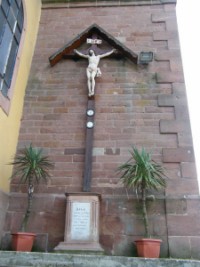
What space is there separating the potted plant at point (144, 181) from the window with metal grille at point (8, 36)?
2.42 metres

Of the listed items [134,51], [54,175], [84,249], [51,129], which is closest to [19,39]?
[51,129]

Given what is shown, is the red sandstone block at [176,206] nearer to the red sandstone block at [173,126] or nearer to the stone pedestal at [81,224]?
the stone pedestal at [81,224]

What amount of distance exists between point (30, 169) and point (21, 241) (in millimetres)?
1008

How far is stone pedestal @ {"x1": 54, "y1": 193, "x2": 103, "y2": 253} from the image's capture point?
4219 mm

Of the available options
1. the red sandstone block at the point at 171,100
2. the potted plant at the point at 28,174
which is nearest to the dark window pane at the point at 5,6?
the potted plant at the point at 28,174

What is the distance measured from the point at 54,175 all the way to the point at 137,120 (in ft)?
5.63

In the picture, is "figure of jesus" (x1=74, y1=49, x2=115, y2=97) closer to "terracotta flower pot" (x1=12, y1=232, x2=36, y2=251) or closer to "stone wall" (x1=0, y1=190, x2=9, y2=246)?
"stone wall" (x1=0, y1=190, x2=9, y2=246)

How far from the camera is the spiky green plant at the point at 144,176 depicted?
14.5ft

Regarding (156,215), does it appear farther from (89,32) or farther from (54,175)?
(89,32)

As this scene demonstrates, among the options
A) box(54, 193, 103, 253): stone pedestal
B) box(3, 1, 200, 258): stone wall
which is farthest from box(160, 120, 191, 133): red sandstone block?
box(54, 193, 103, 253): stone pedestal

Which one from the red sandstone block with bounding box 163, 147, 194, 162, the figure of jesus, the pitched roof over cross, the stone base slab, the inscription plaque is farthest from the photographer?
the pitched roof over cross

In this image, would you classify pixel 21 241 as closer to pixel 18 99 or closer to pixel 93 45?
pixel 18 99

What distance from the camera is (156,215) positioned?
15.4 ft

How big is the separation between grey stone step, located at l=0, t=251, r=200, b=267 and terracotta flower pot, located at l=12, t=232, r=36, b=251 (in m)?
0.65
